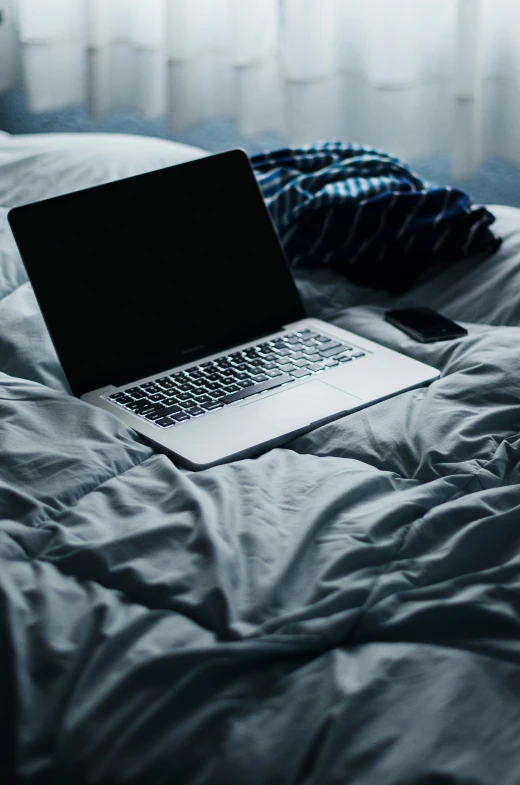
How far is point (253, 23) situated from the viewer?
1.95m

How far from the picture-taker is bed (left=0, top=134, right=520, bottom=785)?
1.89 feet

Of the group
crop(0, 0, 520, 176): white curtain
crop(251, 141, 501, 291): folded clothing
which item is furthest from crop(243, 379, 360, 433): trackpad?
crop(0, 0, 520, 176): white curtain

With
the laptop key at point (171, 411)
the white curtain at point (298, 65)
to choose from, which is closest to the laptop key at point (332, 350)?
the laptop key at point (171, 411)

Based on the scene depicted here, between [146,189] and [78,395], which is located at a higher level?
[146,189]

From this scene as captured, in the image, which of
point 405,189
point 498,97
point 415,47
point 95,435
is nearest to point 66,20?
point 415,47

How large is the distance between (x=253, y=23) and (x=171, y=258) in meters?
1.04

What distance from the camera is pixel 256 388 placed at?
3.34 ft

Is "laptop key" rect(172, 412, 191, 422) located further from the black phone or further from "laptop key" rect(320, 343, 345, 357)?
the black phone

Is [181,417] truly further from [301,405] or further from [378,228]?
[378,228]

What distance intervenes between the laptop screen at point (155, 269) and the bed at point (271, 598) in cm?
11

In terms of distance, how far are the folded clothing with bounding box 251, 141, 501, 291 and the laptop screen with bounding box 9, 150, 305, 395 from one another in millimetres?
127

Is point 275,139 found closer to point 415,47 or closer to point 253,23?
point 253,23

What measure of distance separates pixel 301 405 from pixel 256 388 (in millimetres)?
66

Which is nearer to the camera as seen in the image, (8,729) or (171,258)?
(8,729)
